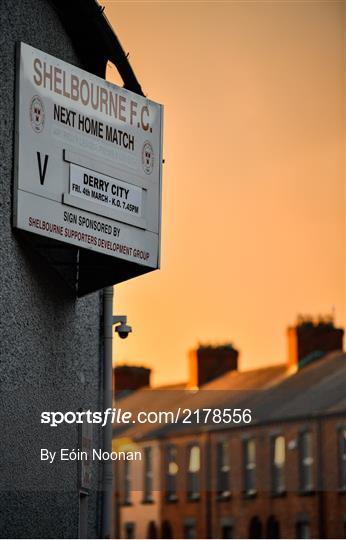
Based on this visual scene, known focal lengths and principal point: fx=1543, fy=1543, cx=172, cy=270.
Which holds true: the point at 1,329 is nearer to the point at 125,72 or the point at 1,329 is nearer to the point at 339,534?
the point at 125,72

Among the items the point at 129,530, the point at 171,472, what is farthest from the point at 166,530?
the point at 129,530

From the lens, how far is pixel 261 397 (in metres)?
54.0

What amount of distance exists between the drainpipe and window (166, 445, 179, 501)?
35727 millimetres

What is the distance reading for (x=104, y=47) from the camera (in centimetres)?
1741

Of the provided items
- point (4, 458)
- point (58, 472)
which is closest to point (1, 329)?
point (4, 458)

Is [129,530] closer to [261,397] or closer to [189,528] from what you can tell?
[189,528]

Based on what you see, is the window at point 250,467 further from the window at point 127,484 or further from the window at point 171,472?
the window at point 127,484

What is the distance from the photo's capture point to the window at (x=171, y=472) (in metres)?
54.6

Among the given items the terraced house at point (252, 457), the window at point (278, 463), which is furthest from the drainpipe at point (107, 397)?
the window at point (278, 463)

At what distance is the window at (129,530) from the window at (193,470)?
3.81 m

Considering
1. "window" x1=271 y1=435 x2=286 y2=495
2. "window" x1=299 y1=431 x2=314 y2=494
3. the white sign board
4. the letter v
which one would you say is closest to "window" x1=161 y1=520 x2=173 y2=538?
"window" x1=271 y1=435 x2=286 y2=495

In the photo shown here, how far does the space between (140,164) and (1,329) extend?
8.84 feet

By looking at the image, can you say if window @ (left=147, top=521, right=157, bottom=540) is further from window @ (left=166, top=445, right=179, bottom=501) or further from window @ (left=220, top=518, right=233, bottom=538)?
window @ (left=220, top=518, right=233, bottom=538)

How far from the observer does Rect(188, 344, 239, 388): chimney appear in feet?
197
